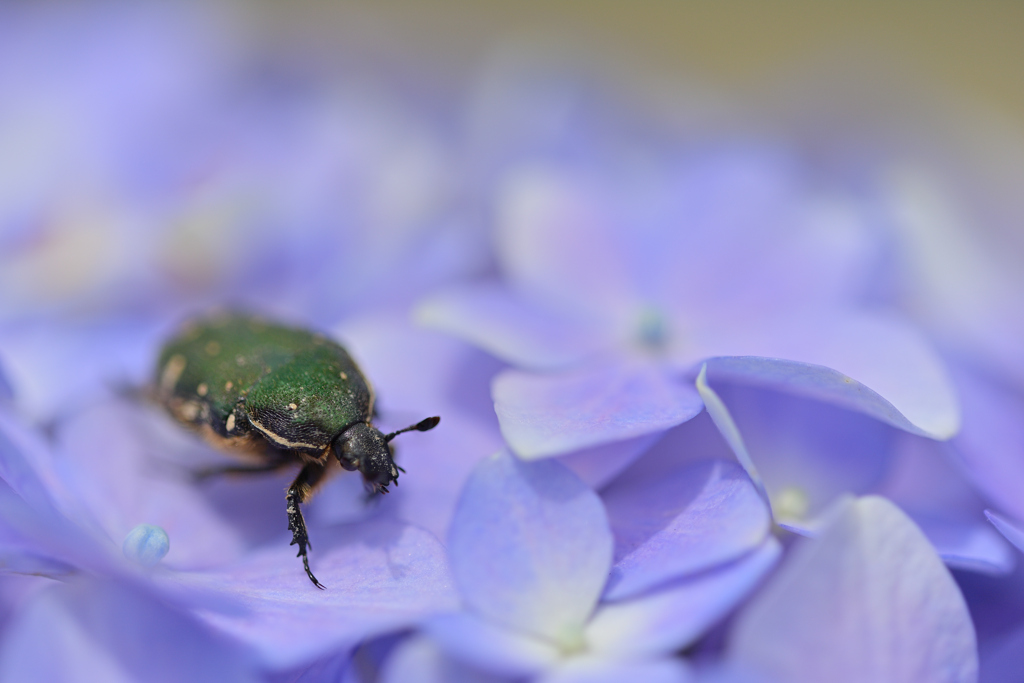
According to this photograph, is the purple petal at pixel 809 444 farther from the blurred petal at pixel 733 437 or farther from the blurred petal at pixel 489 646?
the blurred petal at pixel 489 646

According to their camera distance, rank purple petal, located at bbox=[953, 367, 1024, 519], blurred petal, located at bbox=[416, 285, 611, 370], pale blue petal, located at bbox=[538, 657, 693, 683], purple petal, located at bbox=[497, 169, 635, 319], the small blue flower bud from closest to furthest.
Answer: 1. pale blue petal, located at bbox=[538, 657, 693, 683]
2. the small blue flower bud
3. purple petal, located at bbox=[953, 367, 1024, 519]
4. blurred petal, located at bbox=[416, 285, 611, 370]
5. purple petal, located at bbox=[497, 169, 635, 319]

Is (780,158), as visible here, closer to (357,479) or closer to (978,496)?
(978,496)

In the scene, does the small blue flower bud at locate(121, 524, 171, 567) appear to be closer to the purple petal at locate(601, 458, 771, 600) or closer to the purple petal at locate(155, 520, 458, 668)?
the purple petal at locate(155, 520, 458, 668)

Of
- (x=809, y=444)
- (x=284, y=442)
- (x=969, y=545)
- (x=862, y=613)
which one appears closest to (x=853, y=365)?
(x=809, y=444)

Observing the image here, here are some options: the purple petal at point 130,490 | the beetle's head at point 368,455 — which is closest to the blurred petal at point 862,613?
the beetle's head at point 368,455

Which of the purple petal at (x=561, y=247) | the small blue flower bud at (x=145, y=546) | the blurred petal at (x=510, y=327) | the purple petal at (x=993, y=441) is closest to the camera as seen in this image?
the small blue flower bud at (x=145, y=546)

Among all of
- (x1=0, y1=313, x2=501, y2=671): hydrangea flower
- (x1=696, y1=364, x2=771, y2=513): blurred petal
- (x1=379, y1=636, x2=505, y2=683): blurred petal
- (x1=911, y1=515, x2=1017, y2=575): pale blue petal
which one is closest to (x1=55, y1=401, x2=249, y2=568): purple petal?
(x1=0, y1=313, x2=501, y2=671): hydrangea flower

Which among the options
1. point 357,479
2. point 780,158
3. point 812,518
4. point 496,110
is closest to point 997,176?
point 780,158
